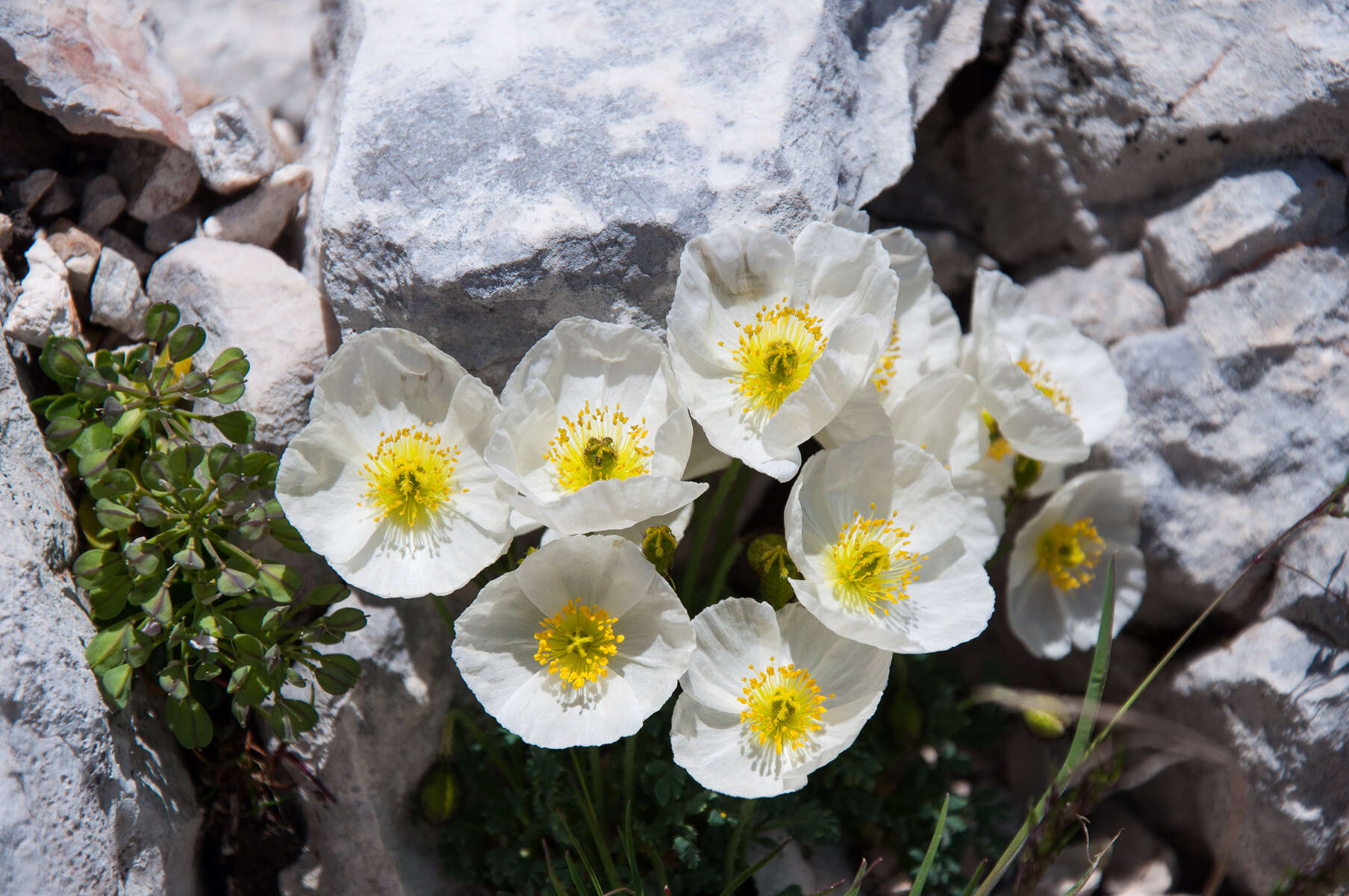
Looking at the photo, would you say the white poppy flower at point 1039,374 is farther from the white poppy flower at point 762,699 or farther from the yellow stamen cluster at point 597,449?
the yellow stamen cluster at point 597,449

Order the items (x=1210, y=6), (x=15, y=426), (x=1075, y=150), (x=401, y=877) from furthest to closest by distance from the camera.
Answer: (x=1075, y=150) → (x=1210, y=6) → (x=401, y=877) → (x=15, y=426)

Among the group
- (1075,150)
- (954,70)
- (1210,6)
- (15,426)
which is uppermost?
(1210,6)

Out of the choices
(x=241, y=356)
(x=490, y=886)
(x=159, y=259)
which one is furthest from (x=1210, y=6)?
(x=490, y=886)

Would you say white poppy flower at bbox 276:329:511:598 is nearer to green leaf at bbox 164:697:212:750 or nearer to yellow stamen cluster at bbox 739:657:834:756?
green leaf at bbox 164:697:212:750

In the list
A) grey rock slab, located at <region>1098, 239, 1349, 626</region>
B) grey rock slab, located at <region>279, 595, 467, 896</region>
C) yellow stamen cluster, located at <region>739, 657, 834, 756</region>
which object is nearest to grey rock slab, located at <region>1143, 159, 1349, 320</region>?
grey rock slab, located at <region>1098, 239, 1349, 626</region>

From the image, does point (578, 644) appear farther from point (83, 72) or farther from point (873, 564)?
point (83, 72)

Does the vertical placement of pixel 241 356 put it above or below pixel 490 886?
above

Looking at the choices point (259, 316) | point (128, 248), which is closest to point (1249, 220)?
point (259, 316)

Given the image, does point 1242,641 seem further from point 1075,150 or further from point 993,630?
point 1075,150
